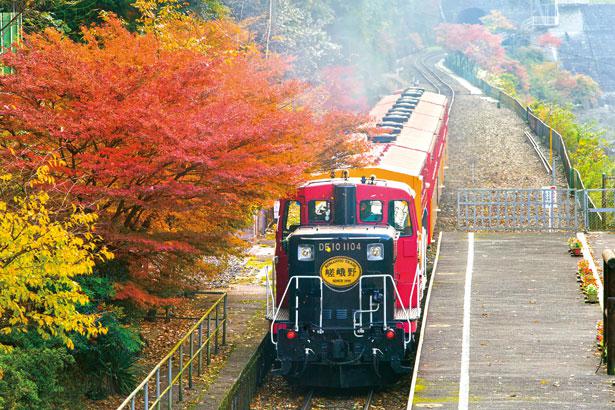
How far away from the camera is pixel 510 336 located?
17.8 meters

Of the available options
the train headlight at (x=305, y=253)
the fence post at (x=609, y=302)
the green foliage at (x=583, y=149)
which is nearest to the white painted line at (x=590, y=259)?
the fence post at (x=609, y=302)

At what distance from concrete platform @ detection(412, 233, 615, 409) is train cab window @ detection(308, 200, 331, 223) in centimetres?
278

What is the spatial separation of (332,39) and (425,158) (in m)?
39.5

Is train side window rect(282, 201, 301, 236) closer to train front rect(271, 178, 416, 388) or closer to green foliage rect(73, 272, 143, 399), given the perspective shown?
train front rect(271, 178, 416, 388)

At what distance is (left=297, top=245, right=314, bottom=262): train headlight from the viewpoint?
1666 centimetres

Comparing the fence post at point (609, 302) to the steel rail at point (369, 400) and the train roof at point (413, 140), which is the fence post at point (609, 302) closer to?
the steel rail at point (369, 400)

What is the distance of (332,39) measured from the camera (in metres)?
→ 60.9

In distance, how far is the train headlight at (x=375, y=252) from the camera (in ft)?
54.1

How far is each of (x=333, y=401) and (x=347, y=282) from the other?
7.58ft

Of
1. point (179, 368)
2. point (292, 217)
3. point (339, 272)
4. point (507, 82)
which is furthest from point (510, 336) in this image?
point (507, 82)

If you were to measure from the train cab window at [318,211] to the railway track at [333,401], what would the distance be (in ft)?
9.76

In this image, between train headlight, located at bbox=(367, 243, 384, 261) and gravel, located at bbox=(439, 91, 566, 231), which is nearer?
train headlight, located at bbox=(367, 243, 384, 261)

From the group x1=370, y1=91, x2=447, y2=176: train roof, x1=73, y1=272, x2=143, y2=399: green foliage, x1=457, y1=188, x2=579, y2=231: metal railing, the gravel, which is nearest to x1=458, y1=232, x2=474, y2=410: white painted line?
x1=370, y1=91, x2=447, y2=176: train roof

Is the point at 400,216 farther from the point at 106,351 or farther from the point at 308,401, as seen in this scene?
the point at 106,351
